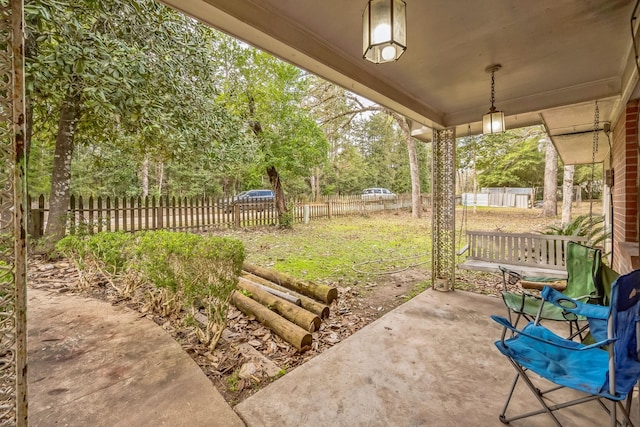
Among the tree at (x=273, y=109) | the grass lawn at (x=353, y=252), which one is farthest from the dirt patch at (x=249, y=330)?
the tree at (x=273, y=109)

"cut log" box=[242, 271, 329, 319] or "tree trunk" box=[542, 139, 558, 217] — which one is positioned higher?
"tree trunk" box=[542, 139, 558, 217]

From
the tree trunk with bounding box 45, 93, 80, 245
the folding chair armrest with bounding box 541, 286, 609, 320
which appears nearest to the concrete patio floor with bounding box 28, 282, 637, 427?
the folding chair armrest with bounding box 541, 286, 609, 320

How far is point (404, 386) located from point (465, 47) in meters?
2.62

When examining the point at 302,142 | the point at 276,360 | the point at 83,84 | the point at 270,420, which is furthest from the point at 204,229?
the point at 270,420

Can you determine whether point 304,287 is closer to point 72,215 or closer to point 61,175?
point 61,175

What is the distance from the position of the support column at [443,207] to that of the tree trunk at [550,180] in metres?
9.57

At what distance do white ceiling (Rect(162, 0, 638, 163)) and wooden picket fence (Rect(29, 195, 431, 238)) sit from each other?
5824 millimetres

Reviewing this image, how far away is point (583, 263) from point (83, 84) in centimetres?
608

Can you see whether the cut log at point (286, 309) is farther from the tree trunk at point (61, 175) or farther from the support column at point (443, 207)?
the tree trunk at point (61, 175)

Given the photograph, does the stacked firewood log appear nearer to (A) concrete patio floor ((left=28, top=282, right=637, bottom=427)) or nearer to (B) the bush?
(A) concrete patio floor ((left=28, top=282, right=637, bottom=427))

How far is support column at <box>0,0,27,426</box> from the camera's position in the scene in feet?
3.47

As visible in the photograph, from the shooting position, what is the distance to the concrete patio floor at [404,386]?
171 centimetres

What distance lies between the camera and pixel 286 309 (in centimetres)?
298

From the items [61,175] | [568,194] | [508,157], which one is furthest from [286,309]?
[508,157]
